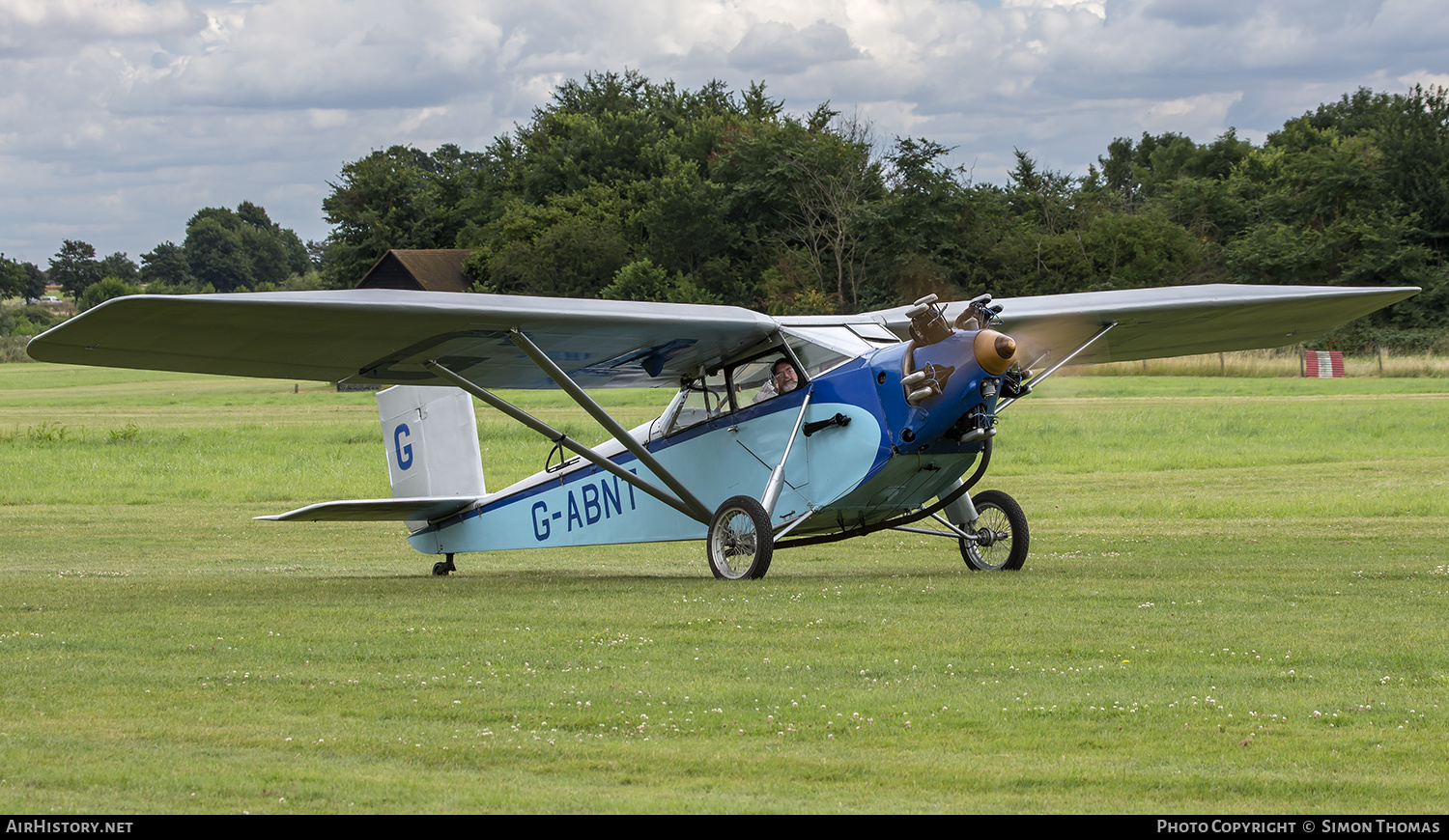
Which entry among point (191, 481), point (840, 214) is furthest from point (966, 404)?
point (840, 214)

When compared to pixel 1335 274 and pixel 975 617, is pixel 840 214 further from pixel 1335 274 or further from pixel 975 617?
pixel 975 617

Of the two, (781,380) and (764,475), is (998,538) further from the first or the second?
(781,380)

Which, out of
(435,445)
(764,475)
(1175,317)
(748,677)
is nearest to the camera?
(748,677)

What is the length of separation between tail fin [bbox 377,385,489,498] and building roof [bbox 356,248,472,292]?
57581 millimetres

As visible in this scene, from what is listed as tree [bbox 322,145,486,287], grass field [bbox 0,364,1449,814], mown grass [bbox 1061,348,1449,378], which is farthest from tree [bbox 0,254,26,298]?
grass field [bbox 0,364,1449,814]

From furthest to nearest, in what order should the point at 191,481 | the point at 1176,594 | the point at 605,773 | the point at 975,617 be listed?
the point at 191,481 → the point at 1176,594 → the point at 975,617 → the point at 605,773

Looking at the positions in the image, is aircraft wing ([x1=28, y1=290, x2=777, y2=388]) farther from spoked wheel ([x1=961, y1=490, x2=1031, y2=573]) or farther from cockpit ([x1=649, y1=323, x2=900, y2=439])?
spoked wheel ([x1=961, y1=490, x2=1031, y2=573])

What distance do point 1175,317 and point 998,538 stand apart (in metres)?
3.46

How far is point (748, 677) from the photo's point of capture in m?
7.59

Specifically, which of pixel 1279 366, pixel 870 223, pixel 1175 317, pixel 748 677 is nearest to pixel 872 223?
pixel 870 223

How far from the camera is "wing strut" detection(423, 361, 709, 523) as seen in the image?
12641 millimetres

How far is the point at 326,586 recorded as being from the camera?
519 inches

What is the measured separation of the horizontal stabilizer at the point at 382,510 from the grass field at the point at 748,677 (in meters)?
0.71
